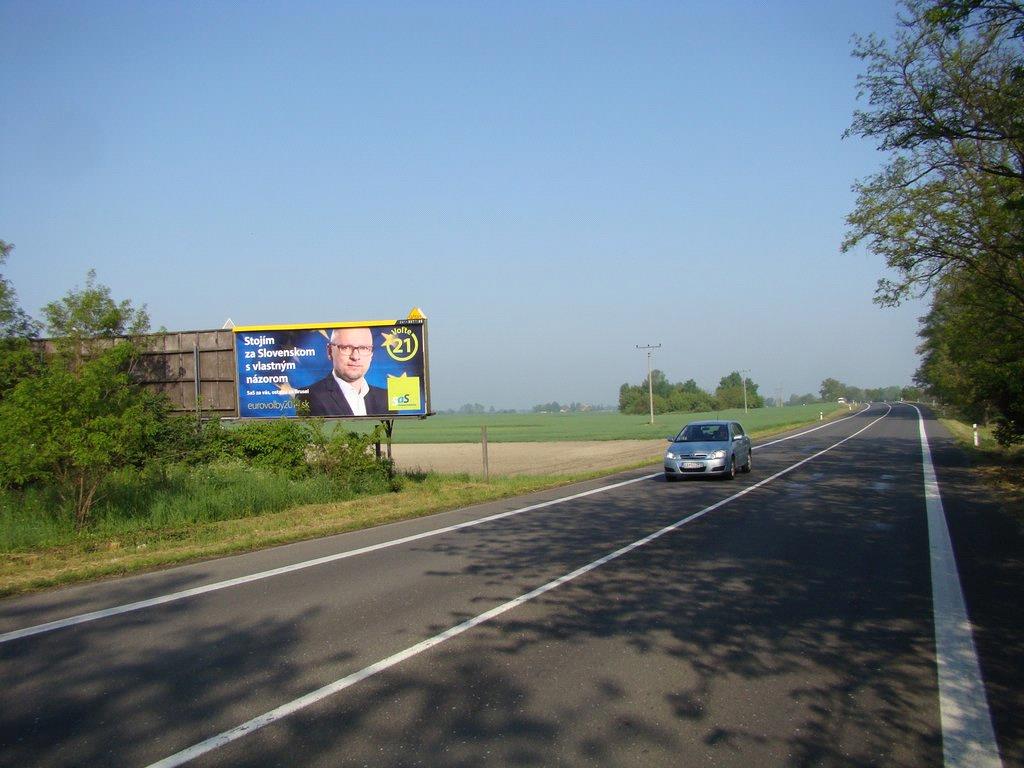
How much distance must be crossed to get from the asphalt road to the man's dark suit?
28.1 feet

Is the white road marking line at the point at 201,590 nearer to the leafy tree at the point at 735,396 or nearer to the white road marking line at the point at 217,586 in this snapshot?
the white road marking line at the point at 217,586

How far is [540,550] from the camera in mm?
10922

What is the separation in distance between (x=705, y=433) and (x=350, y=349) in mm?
10074

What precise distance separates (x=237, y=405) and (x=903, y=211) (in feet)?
55.5

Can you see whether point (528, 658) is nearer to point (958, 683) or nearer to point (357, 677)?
point (357, 677)

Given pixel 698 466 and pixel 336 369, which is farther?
pixel 698 466

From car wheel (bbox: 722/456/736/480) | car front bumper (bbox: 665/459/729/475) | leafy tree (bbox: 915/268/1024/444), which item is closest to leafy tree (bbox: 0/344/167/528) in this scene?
car front bumper (bbox: 665/459/729/475)

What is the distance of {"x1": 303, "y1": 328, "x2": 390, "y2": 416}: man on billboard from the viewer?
20000mm

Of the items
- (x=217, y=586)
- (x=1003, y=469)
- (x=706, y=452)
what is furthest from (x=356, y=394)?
(x=1003, y=469)

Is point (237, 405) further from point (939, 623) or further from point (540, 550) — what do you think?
point (939, 623)

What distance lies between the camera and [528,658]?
6070mm

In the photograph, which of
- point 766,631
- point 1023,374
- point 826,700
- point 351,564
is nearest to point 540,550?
point 351,564

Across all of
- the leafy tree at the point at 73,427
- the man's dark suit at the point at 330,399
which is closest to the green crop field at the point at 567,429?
the man's dark suit at the point at 330,399

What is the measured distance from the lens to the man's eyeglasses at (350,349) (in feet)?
65.7
